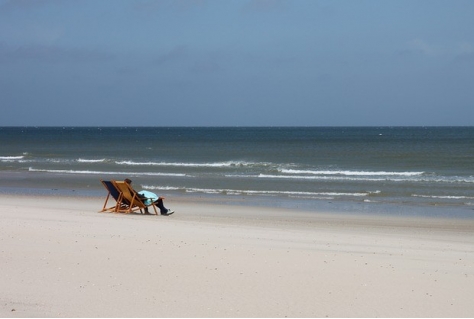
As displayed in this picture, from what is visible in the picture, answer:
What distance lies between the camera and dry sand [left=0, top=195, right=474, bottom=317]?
620 cm

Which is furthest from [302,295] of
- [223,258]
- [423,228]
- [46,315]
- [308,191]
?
[308,191]

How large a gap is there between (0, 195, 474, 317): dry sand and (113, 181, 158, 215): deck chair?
85.9 inches

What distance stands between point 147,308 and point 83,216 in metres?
7.57

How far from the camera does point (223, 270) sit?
7.67m

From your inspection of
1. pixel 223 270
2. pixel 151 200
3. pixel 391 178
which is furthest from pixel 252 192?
pixel 223 270

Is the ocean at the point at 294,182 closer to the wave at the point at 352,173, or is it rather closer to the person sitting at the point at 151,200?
the wave at the point at 352,173

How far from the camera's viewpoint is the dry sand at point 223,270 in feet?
20.3

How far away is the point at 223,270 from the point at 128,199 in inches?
300

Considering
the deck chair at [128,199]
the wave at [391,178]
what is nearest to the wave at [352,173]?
the wave at [391,178]

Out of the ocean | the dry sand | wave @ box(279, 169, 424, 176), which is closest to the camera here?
the dry sand

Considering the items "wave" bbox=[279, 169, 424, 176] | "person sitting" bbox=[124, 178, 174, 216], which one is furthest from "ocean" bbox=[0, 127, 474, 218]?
"person sitting" bbox=[124, 178, 174, 216]

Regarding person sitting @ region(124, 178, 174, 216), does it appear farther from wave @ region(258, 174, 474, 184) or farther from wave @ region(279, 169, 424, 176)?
wave @ region(279, 169, 424, 176)

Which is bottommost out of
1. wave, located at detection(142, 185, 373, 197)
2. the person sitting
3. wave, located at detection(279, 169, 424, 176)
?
wave, located at detection(142, 185, 373, 197)

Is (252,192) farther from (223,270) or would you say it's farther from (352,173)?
(223,270)
